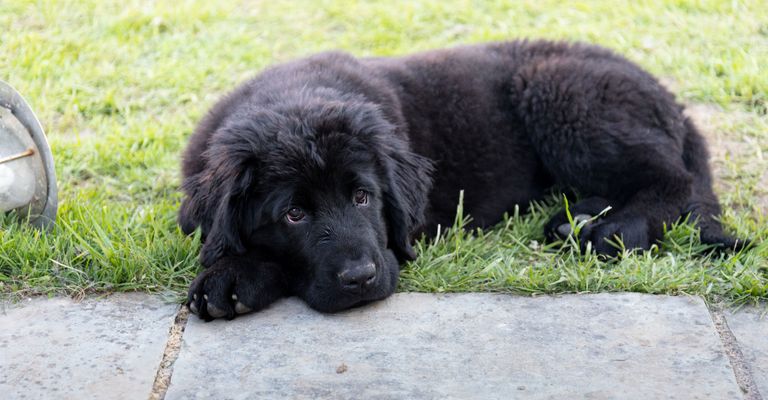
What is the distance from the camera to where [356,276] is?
3096 mm

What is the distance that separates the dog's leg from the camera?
3135mm

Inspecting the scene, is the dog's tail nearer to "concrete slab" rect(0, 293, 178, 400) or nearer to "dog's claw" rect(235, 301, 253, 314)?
"dog's claw" rect(235, 301, 253, 314)

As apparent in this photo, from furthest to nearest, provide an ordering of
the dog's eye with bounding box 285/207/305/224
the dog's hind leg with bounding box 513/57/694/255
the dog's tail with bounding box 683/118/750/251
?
the dog's hind leg with bounding box 513/57/694/255
the dog's tail with bounding box 683/118/750/251
the dog's eye with bounding box 285/207/305/224

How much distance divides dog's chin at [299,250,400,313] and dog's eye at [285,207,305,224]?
246 millimetres

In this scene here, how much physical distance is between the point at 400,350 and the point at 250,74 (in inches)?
125

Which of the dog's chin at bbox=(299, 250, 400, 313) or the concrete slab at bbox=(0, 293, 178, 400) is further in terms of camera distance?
the dog's chin at bbox=(299, 250, 400, 313)

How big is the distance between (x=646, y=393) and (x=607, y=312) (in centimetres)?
54

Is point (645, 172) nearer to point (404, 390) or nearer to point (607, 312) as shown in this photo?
point (607, 312)

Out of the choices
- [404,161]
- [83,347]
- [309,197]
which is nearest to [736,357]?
[404,161]

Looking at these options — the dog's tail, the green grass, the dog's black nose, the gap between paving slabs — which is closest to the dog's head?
the dog's black nose

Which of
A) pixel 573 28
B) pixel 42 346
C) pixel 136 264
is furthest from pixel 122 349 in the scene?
pixel 573 28

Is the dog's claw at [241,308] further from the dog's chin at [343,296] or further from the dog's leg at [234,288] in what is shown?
the dog's chin at [343,296]

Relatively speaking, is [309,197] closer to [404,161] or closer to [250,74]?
[404,161]

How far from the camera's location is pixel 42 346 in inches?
117
